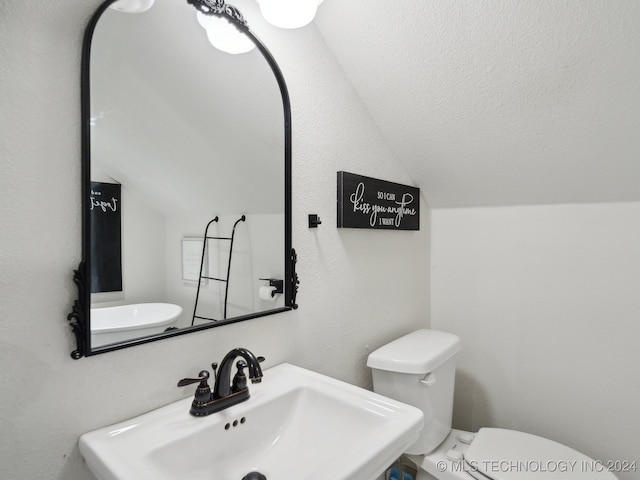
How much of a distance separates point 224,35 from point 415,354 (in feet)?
4.22

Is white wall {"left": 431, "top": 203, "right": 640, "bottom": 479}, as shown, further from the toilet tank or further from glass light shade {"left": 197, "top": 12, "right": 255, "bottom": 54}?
glass light shade {"left": 197, "top": 12, "right": 255, "bottom": 54}

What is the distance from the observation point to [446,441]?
1.49 m

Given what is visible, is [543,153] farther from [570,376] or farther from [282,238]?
[282,238]

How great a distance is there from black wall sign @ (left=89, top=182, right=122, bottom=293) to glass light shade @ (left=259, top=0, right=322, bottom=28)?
661 millimetres

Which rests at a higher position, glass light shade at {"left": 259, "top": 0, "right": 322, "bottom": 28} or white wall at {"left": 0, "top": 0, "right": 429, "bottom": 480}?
glass light shade at {"left": 259, "top": 0, "right": 322, "bottom": 28}

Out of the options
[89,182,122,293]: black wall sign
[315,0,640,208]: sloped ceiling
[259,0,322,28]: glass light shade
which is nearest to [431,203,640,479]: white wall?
[315,0,640,208]: sloped ceiling

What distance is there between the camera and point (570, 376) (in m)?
1.51

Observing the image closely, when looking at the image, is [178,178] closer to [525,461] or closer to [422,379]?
[422,379]

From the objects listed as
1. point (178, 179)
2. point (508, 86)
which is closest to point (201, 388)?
point (178, 179)

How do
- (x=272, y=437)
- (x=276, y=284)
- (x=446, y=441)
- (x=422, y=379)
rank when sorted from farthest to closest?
(x=446, y=441) → (x=422, y=379) → (x=276, y=284) → (x=272, y=437)

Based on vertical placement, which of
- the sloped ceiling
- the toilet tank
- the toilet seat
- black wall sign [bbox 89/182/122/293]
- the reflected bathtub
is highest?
the sloped ceiling

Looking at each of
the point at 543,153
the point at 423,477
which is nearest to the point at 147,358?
the point at 423,477

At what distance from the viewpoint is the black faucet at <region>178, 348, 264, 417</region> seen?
81 cm

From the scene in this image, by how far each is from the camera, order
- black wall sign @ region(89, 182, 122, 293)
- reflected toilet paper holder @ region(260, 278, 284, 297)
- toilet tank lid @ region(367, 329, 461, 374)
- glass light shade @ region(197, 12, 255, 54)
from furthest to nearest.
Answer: toilet tank lid @ region(367, 329, 461, 374) → reflected toilet paper holder @ region(260, 278, 284, 297) → glass light shade @ region(197, 12, 255, 54) → black wall sign @ region(89, 182, 122, 293)
